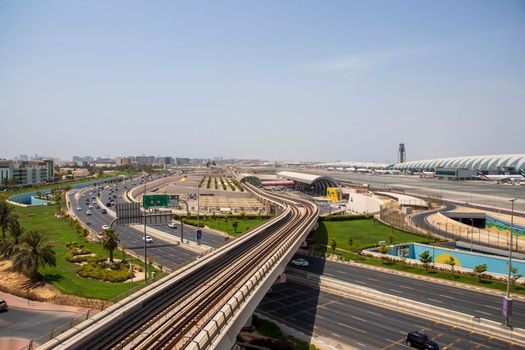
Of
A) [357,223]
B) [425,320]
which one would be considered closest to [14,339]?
[425,320]

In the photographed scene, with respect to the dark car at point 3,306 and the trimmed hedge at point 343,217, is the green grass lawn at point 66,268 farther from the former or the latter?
the trimmed hedge at point 343,217

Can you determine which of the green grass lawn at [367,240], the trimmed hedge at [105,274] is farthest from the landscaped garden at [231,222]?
the trimmed hedge at [105,274]

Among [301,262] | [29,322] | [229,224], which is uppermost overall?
[301,262]

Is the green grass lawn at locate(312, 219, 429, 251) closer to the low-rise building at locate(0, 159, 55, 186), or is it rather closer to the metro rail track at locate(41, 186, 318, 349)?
the metro rail track at locate(41, 186, 318, 349)

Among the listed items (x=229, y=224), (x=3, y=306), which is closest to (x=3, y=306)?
(x=3, y=306)

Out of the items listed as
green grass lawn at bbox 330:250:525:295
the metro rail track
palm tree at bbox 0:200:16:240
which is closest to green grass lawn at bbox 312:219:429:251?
green grass lawn at bbox 330:250:525:295

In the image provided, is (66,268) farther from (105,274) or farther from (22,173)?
(22,173)
